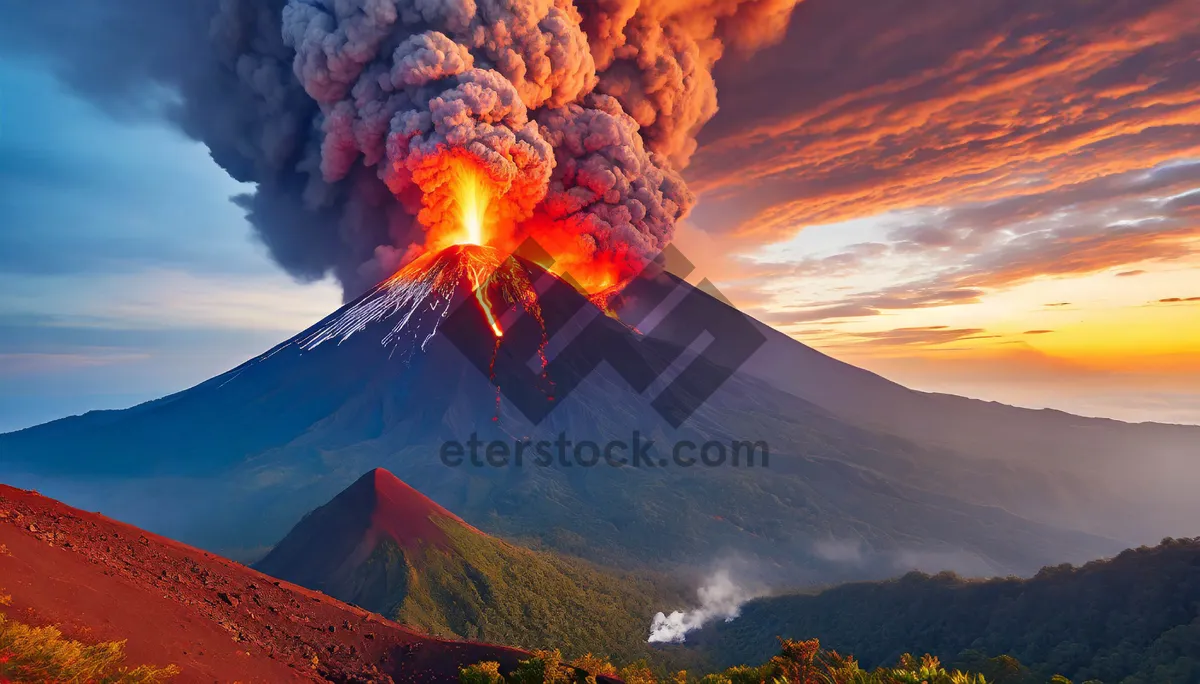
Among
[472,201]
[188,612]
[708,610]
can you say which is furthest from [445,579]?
[472,201]

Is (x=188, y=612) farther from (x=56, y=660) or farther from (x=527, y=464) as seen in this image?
(x=527, y=464)

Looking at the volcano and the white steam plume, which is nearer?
the white steam plume

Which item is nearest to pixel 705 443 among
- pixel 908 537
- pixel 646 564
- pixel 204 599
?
pixel 908 537

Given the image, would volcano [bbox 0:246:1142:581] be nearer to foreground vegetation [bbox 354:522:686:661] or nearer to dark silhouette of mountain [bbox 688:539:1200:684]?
foreground vegetation [bbox 354:522:686:661]
